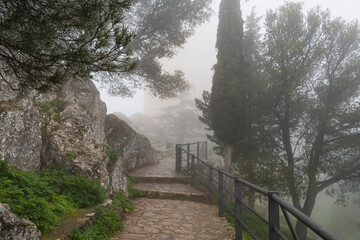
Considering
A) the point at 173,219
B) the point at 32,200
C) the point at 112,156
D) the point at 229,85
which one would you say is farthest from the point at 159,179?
the point at 32,200

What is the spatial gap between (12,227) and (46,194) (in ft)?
5.77

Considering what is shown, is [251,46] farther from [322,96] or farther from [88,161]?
[88,161]

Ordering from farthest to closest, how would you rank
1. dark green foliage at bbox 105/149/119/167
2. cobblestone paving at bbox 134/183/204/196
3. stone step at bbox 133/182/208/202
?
cobblestone paving at bbox 134/183/204/196
stone step at bbox 133/182/208/202
dark green foliage at bbox 105/149/119/167

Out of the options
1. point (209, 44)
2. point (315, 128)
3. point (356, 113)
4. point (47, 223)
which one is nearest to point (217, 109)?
point (315, 128)

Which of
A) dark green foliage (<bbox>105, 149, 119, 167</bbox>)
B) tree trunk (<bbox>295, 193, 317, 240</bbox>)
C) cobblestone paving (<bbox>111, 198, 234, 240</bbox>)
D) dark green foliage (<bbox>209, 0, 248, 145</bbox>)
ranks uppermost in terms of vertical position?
dark green foliage (<bbox>209, 0, 248, 145</bbox>)

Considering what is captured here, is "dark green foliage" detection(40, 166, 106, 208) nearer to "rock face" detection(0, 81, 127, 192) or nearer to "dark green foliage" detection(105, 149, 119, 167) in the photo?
"rock face" detection(0, 81, 127, 192)

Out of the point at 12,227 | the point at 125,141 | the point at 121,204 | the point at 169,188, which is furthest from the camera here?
the point at 125,141

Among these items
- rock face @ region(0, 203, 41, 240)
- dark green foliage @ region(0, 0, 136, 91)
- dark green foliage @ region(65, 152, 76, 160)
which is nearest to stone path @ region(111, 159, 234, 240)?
rock face @ region(0, 203, 41, 240)

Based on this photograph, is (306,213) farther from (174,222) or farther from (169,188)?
(174,222)

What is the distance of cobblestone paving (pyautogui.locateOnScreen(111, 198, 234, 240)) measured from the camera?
485 cm

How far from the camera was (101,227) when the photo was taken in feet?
14.6

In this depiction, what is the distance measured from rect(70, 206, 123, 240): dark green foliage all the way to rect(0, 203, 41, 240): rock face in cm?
81

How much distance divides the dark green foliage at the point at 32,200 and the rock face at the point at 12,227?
0.46 m

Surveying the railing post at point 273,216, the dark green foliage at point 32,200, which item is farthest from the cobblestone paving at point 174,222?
the railing post at point 273,216
